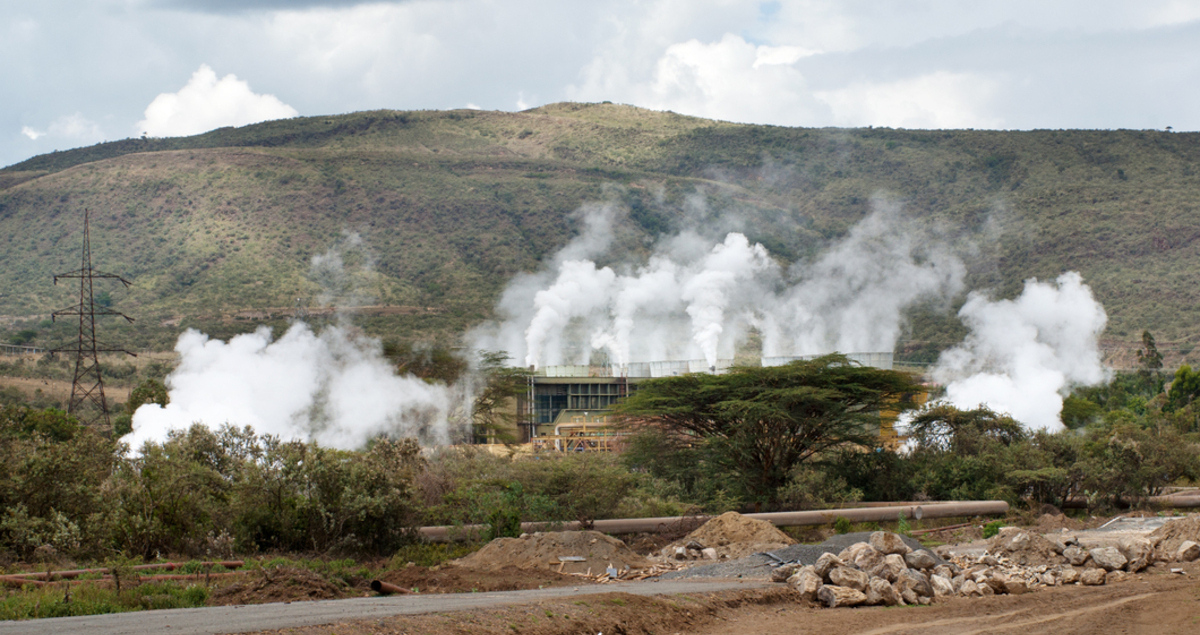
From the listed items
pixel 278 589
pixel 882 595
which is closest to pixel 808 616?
pixel 882 595

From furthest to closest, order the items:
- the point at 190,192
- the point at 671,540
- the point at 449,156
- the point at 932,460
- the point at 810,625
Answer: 1. the point at 449,156
2. the point at 190,192
3. the point at 932,460
4. the point at 671,540
5. the point at 810,625

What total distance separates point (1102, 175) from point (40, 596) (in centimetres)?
13666

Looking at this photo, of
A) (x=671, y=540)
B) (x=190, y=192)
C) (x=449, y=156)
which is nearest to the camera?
(x=671, y=540)

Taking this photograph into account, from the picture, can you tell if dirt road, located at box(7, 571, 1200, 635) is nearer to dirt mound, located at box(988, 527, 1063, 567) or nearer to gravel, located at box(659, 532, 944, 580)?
gravel, located at box(659, 532, 944, 580)

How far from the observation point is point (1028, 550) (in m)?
21.9

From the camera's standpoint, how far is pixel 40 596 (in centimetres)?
1340

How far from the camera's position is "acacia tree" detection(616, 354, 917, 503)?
114ft

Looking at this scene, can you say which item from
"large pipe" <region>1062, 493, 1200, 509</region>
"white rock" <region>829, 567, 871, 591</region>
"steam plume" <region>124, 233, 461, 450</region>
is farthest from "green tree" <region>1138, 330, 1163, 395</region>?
"white rock" <region>829, 567, 871, 591</region>

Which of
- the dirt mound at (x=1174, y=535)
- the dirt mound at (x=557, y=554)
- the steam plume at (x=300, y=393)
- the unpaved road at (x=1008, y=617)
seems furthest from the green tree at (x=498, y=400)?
the unpaved road at (x=1008, y=617)

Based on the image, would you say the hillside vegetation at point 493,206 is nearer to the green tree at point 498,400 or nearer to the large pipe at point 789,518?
the green tree at point 498,400

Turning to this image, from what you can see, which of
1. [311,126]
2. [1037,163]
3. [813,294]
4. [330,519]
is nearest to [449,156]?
[311,126]

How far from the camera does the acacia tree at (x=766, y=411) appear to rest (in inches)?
1373

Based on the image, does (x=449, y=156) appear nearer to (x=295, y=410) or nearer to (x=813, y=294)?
(x=813, y=294)

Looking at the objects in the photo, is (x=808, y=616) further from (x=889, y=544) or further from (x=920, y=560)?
(x=920, y=560)
